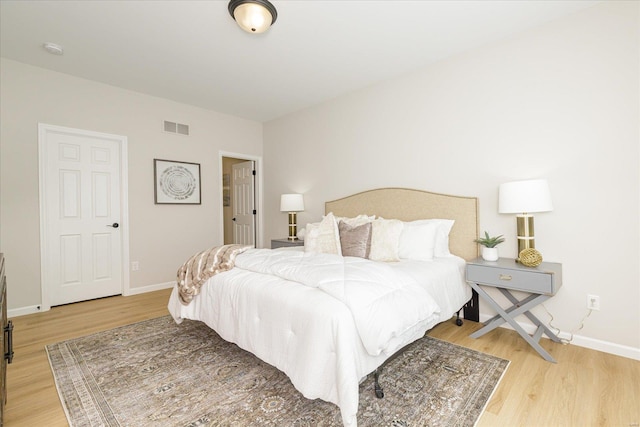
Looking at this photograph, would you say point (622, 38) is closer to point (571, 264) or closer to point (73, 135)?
point (571, 264)

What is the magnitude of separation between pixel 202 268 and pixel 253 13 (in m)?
1.97

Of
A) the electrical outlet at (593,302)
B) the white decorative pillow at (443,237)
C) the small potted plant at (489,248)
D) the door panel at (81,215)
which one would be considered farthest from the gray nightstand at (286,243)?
the electrical outlet at (593,302)

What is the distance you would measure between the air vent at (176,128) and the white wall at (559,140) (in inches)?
115

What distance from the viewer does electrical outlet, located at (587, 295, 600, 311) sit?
89.6 inches

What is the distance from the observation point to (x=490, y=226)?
2.78m

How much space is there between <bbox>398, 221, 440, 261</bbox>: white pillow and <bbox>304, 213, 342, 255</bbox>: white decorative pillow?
0.62 meters

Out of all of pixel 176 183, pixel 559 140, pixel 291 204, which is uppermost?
pixel 559 140

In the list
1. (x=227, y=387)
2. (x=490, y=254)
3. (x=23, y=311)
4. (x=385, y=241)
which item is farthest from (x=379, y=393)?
(x=23, y=311)

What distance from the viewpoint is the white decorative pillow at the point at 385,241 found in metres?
2.66

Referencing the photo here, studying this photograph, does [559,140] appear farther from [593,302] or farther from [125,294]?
[125,294]

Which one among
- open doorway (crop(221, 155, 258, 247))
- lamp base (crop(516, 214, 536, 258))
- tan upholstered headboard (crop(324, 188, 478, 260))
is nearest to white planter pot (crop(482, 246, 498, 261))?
lamp base (crop(516, 214, 536, 258))

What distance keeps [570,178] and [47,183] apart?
17.0 ft

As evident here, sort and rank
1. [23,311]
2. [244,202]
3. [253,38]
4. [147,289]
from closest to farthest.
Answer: [253,38], [23,311], [147,289], [244,202]

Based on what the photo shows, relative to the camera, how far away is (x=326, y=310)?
147 centimetres
